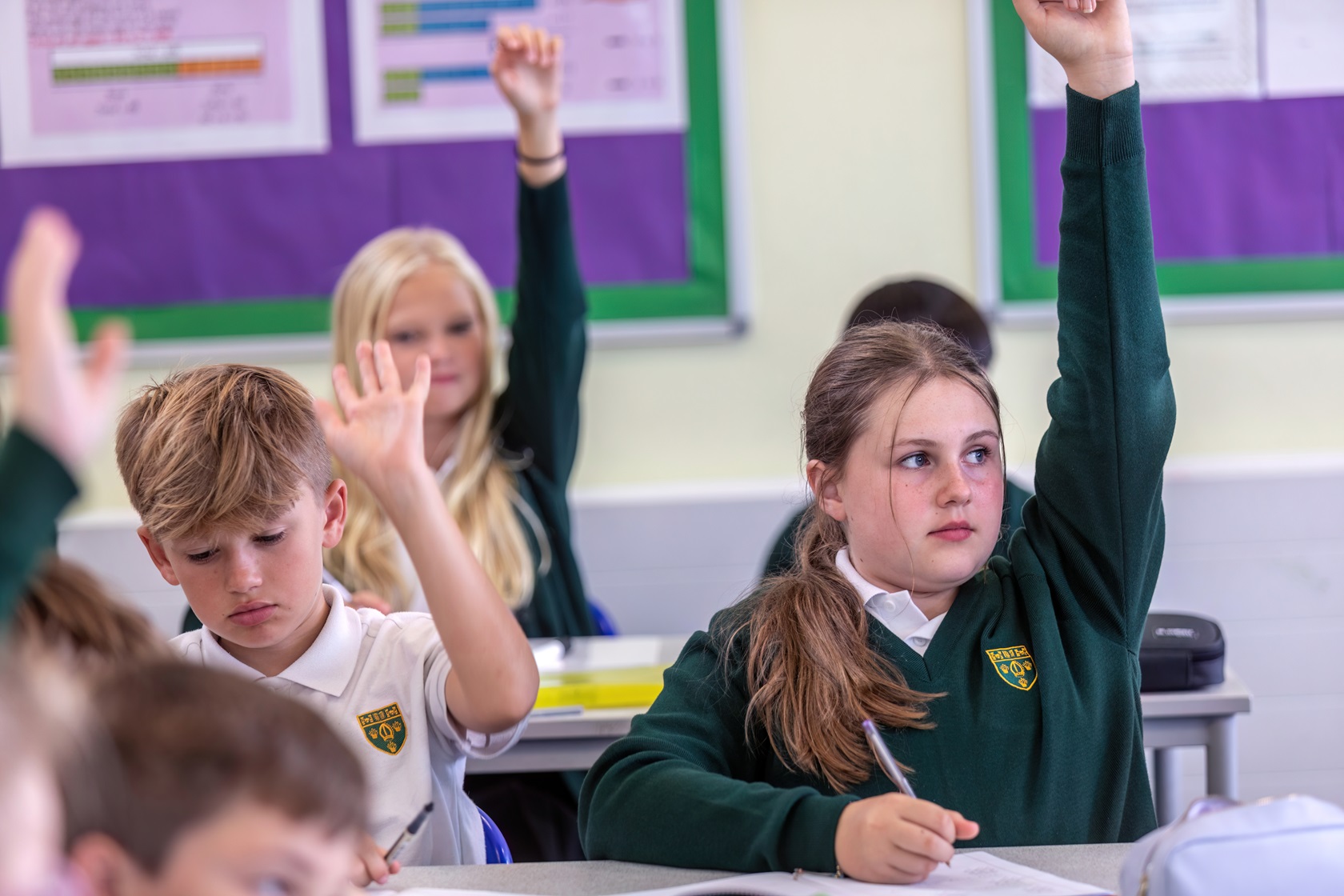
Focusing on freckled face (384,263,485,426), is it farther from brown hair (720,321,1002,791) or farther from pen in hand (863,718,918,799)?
pen in hand (863,718,918,799)

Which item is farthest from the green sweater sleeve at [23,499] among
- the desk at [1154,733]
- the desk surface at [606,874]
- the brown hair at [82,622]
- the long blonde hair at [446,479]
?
the long blonde hair at [446,479]

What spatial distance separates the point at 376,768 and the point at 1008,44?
2.10 meters

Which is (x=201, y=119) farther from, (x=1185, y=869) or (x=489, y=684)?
(x=1185, y=869)

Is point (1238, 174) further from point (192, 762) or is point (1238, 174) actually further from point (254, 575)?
point (192, 762)

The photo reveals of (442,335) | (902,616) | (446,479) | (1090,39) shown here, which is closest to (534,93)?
(442,335)

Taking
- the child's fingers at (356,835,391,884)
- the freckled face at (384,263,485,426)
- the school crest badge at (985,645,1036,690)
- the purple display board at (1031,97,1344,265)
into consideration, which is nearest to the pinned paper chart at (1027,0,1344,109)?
the purple display board at (1031,97,1344,265)

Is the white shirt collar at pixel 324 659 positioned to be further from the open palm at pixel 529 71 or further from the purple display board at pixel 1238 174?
the purple display board at pixel 1238 174

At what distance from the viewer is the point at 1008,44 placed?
2723mm

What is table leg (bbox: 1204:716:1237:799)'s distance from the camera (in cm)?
176

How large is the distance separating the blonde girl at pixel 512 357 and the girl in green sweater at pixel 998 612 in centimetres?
104

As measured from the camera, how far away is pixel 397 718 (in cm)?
132

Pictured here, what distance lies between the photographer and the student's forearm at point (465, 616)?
108 centimetres

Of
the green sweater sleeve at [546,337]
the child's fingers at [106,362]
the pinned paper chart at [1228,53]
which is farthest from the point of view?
the pinned paper chart at [1228,53]

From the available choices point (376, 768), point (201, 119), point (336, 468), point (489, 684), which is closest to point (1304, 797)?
point (489, 684)
